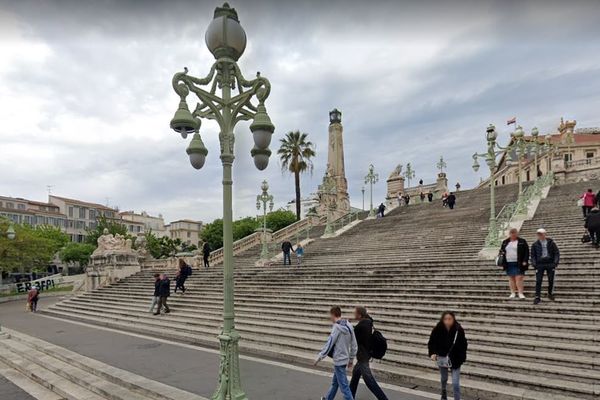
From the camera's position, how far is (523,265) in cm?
912

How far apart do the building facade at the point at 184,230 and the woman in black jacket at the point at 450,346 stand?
9637 centimetres

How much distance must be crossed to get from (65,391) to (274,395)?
14.0ft

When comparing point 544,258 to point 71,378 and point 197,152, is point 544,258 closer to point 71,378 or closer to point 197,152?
point 197,152

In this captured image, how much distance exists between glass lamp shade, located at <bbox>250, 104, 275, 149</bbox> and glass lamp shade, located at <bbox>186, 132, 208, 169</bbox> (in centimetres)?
85

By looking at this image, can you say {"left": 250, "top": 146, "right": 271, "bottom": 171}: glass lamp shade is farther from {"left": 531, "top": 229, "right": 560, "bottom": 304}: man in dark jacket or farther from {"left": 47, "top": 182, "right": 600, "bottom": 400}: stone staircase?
{"left": 531, "top": 229, "right": 560, "bottom": 304}: man in dark jacket

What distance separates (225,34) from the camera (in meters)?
5.39

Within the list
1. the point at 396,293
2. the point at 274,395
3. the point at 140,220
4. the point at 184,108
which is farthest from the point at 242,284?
the point at 140,220

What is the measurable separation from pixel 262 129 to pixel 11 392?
7486mm

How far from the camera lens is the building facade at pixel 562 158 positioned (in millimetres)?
29578

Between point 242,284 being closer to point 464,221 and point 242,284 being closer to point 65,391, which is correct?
point 65,391

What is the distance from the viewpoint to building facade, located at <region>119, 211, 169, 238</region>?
279ft

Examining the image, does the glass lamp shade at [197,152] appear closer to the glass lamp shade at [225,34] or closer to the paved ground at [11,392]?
the glass lamp shade at [225,34]

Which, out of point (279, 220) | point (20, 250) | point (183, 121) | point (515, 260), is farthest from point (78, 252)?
point (515, 260)

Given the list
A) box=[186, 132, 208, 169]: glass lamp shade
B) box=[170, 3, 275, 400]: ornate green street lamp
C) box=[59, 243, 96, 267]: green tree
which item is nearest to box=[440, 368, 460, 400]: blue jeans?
box=[170, 3, 275, 400]: ornate green street lamp
